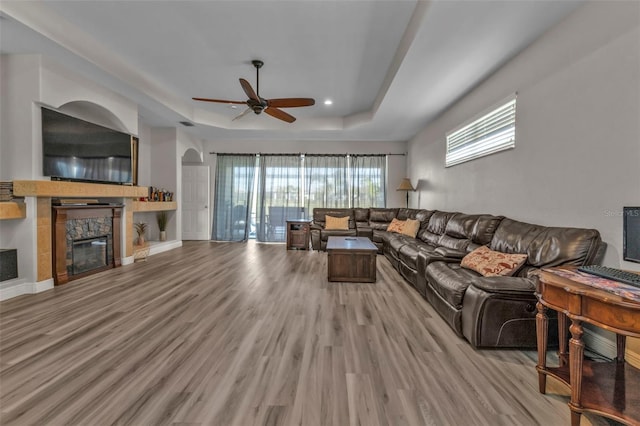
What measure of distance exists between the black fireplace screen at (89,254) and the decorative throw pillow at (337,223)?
433 cm

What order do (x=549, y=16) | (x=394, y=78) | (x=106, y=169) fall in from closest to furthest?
(x=549, y=16) → (x=394, y=78) → (x=106, y=169)

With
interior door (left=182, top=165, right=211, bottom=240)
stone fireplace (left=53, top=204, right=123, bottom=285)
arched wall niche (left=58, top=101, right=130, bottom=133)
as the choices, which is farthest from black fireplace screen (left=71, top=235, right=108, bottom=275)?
interior door (left=182, top=165, right=211, bottom=240)

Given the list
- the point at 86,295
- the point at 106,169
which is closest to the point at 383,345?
the point at 86,295

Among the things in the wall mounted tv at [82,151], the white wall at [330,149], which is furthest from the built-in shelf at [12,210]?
the white wall at [330,149]

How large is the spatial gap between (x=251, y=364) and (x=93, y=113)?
5022 mm

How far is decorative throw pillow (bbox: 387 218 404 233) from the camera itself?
6039 mm

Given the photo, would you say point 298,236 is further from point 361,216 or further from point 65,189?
point 65,189

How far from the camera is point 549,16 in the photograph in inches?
95.6

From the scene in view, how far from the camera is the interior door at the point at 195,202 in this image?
752 cm

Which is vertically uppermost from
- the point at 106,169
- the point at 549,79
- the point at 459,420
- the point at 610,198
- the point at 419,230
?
the point at 549,79

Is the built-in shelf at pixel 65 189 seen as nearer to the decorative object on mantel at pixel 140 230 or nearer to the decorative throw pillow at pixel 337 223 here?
the decorative object on mantel at pixel 140 230

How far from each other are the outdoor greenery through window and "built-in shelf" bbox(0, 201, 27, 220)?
14.1ft

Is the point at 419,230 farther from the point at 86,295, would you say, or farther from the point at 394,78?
the point at 86,295

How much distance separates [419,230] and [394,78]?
3004 millimetres
